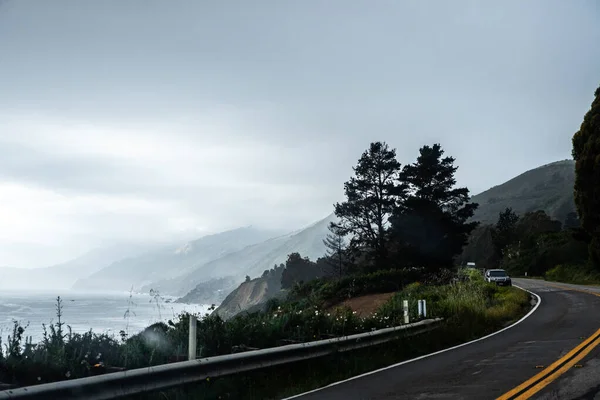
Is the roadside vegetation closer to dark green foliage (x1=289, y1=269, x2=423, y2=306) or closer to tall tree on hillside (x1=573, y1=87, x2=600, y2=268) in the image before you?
tall tree on hillside (x1=573, y1=87, x2=600, y2=268)

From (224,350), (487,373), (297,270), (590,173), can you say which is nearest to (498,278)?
(590,173)

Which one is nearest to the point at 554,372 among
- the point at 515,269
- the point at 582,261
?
the point at 582,261

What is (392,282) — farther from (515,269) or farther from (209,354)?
(515,269)

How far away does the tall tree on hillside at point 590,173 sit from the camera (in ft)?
130

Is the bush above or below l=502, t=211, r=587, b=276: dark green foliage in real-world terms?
Result: below

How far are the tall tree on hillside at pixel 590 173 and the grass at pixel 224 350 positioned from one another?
2842 centimetres

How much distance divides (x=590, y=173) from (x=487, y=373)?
35.5 meters

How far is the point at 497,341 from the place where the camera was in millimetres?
15141

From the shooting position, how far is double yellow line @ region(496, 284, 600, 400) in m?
8.17

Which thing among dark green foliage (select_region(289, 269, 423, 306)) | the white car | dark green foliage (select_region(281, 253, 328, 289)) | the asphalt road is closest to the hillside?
dark green foliage (select_region(281, 253, 328, 289))

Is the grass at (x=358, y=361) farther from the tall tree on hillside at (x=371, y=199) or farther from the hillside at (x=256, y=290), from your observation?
the hillside at (x=256, y=290)

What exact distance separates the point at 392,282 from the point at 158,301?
27.5 m

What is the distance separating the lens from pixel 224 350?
10.2 metres

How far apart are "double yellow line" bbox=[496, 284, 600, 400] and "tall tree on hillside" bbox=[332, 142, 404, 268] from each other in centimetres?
3987
